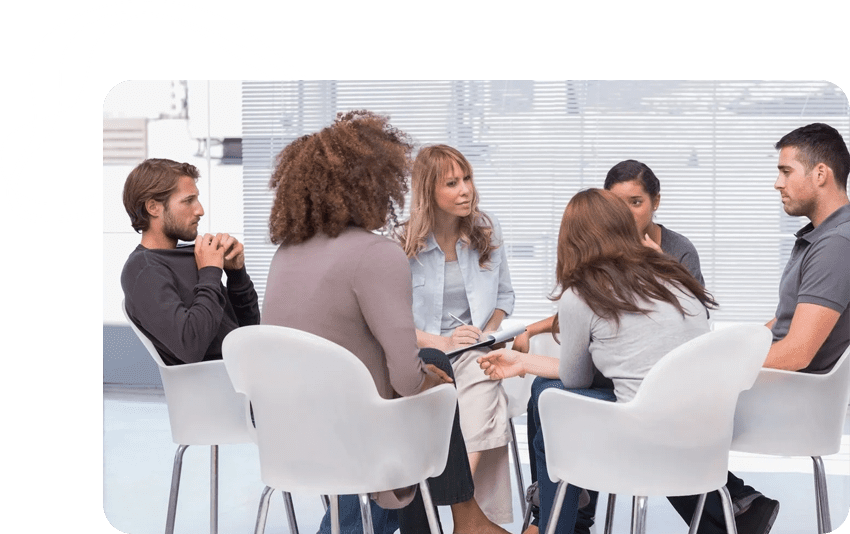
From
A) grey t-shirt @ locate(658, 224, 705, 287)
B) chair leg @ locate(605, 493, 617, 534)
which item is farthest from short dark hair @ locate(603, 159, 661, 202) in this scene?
chair leg @ locate(605, 493, 617, 534)

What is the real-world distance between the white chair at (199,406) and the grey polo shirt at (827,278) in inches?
80.5

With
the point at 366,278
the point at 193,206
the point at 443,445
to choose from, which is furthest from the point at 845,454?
the point at 193,206

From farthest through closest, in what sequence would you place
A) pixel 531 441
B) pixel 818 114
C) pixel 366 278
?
pixel 818 114 → pixel 531 441 → pixel 366 278

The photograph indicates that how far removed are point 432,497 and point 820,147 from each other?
77.8 inches

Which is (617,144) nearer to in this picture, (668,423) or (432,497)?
(668,423)

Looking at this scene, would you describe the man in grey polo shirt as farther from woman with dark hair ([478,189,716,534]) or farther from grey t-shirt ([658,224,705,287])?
woman with dark hair ([478,189,716,534])

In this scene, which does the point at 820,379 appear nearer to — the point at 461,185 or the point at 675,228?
the point at 675,228

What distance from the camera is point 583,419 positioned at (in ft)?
8.75

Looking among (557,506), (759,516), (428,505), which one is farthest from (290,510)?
(759,516)

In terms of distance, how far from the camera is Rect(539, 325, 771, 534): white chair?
8.35ft

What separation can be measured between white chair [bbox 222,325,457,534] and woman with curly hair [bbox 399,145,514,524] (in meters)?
0.87

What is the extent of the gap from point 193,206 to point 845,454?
2813 mm

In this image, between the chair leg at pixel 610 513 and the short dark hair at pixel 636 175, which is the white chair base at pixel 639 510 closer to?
the chair leg at pixel 610 513

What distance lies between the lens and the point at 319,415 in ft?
8.16
